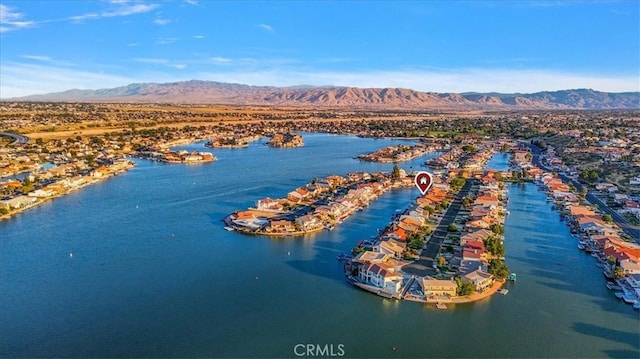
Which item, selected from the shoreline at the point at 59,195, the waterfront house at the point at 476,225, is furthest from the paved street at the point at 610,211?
the shoreline at the point at 59,195

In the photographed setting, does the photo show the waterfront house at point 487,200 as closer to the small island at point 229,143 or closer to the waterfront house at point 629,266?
the waterfront house at point 629,266

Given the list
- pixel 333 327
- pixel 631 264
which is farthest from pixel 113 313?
pixel 631 264

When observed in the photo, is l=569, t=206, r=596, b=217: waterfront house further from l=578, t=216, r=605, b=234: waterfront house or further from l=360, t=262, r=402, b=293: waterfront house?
l=360, t=262, r=402, b=293: waterfront house

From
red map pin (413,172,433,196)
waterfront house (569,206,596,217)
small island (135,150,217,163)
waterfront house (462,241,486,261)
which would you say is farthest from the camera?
small island (135,150,217,163)

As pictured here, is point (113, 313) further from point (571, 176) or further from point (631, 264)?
point (571, 176)

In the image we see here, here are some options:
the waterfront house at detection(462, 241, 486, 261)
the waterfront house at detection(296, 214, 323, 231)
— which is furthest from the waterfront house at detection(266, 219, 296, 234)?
the waterfront house at detection(462, 241, 486, 261)

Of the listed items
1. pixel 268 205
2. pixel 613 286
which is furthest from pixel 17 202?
pixel 613 286

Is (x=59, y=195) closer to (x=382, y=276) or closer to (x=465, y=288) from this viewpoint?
(x=382, y=276)
